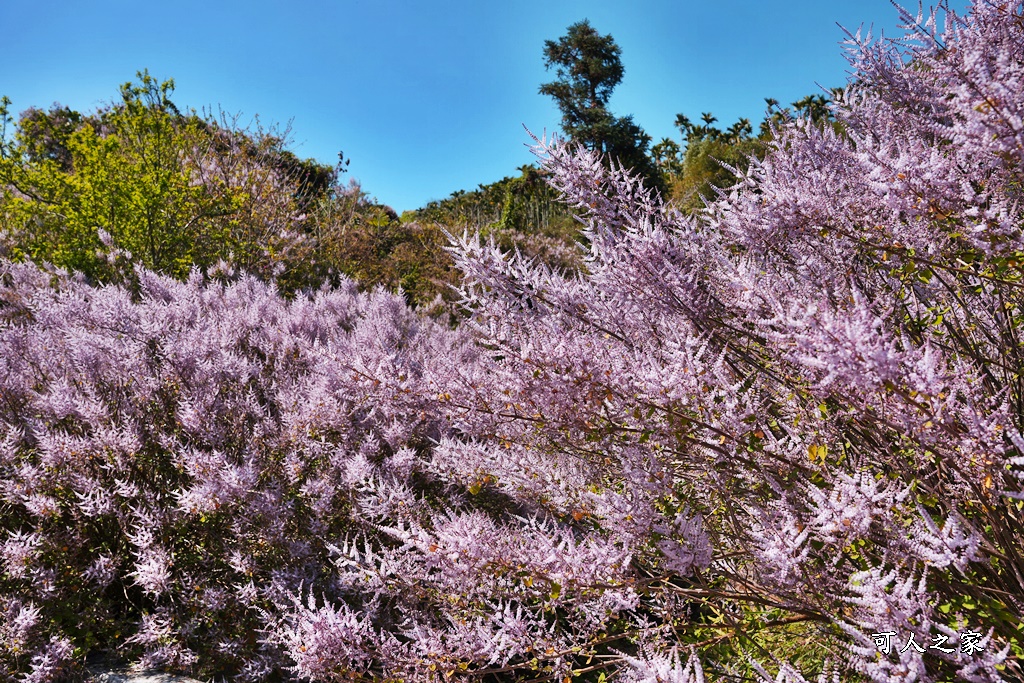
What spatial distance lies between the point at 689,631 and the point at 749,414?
63.2 inches

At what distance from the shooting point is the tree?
2678 centimetres

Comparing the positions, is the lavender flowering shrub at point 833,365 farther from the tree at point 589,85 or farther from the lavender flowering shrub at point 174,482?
the tree at point 589,85

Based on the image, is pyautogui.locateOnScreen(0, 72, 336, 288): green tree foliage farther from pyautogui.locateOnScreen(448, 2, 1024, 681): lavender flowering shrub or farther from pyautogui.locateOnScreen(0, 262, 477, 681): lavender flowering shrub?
pyautogui.locateOnScreen(448, 2, 1024, 681): lavender flowering shrub

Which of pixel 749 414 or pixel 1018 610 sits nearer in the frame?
pixel 749 414

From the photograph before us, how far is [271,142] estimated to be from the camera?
45.0 ft

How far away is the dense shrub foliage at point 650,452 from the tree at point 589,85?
Answer: 24.8 m

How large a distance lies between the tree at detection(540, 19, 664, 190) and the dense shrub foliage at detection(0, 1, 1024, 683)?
978 inches

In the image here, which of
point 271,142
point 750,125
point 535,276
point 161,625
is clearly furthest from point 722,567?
point 750,125

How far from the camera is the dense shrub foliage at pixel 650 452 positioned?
158 centimetres

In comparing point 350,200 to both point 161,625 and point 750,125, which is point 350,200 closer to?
point 161,625

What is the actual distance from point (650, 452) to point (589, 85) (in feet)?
95.9

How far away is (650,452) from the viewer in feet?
6.73
